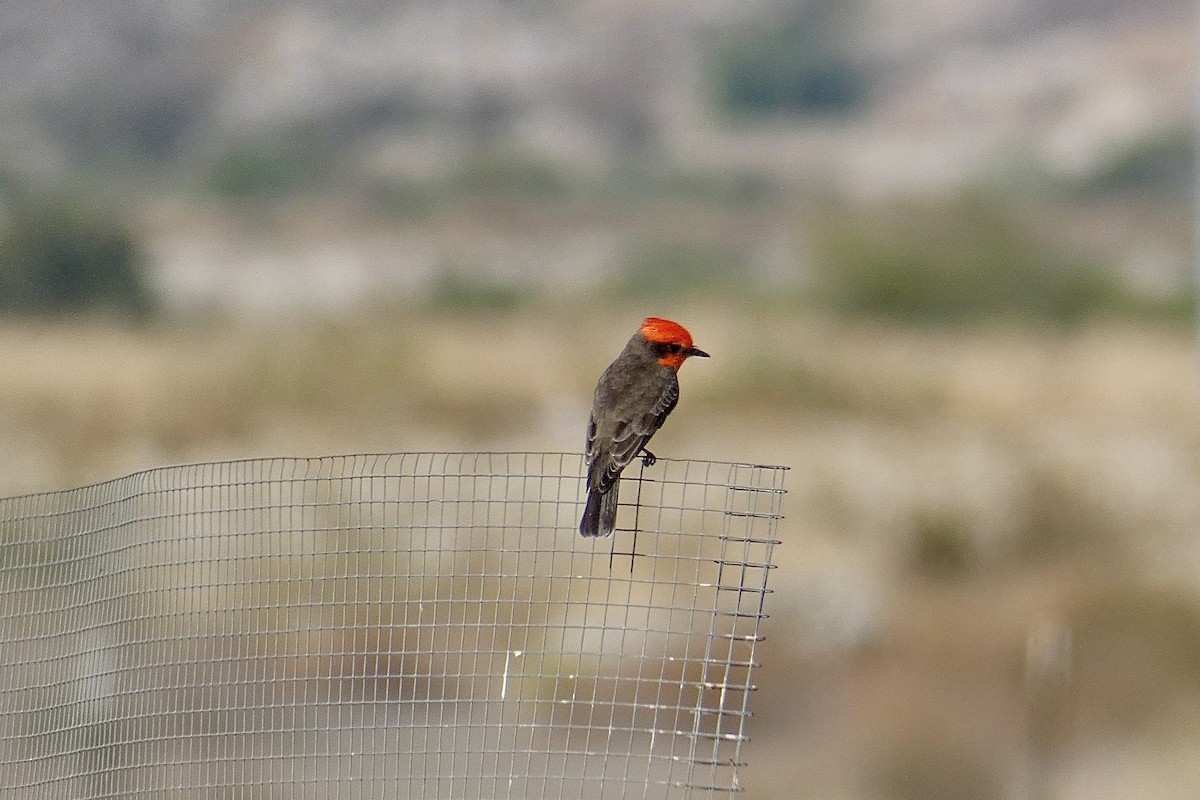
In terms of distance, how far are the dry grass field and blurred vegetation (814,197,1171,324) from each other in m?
2.24

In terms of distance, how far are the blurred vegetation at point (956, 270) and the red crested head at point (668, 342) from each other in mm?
24784

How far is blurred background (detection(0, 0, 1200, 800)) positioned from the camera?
13.2 metres

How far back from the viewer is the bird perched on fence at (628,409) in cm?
572

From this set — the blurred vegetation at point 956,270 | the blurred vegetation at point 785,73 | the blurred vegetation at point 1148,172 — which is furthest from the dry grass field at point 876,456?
the blurred vegetation at point 785,73

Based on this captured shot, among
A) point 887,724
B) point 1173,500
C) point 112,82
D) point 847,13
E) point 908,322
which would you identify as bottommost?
point 887,724

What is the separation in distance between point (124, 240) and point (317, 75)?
3804 centimetres

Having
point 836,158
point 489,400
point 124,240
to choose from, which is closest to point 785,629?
point 489,400

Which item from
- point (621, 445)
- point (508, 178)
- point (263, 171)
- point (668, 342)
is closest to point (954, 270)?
point (508, 178)

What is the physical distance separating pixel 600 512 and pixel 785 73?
6998 centimetres

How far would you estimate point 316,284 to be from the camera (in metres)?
46.7

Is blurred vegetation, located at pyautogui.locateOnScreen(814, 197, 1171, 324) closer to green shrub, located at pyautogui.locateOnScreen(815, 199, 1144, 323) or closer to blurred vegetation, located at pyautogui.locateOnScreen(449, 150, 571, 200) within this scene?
green shrub, located at pyautogui.locateOnScreen(815, 199, 1144, 323)

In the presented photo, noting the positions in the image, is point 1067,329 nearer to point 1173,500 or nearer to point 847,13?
Answer: point 1173,500

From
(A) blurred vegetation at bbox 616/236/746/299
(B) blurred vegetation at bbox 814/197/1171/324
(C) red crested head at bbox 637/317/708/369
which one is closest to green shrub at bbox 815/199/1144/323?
(B) blurred vegetation at bbox 814/197/1171/324

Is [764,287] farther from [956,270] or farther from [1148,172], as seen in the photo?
[1148,172]
